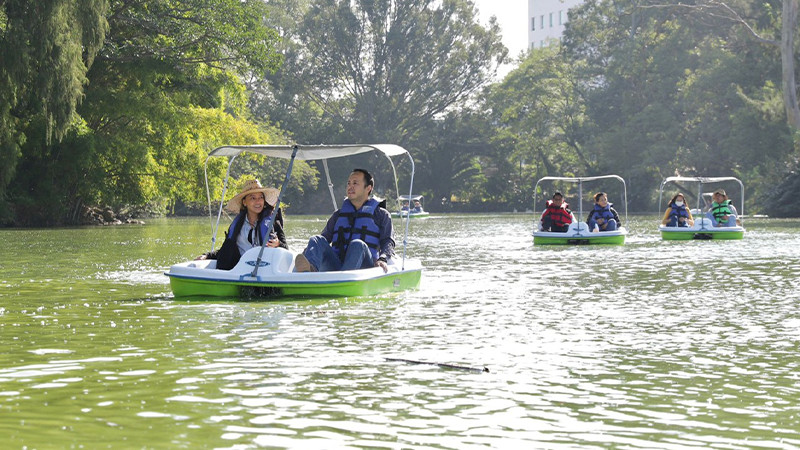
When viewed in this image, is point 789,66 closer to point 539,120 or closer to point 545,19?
point 539,120

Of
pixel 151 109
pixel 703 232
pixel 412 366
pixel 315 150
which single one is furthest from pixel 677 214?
pixel 412 366

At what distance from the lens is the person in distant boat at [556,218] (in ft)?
110

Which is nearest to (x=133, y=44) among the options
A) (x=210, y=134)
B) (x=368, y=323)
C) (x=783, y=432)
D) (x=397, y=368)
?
(x=210, y=134)

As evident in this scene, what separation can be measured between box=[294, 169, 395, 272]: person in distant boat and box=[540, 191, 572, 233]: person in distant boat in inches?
688

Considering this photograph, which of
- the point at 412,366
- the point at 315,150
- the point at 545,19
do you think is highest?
the point at 545,19

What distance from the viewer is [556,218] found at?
1319 inches

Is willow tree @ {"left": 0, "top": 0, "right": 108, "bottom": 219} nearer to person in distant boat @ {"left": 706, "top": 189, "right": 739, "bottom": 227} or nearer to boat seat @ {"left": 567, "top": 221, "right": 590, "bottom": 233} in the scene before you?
boat seat @ {"left": 567, "top": 221, "right": 590, "bottom": 233}

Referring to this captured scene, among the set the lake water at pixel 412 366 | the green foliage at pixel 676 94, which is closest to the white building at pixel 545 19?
the green foliage at pixel 676 94

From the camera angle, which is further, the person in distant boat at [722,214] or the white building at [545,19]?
the white building at [545,19]

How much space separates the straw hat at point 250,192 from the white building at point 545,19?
12510cm

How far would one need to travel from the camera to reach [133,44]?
146 feet

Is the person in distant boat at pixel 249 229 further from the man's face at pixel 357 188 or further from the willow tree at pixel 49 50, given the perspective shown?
the willow tree at pixel 49 50

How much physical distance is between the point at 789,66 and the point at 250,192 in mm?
52232

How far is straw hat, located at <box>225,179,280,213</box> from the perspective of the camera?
16169 millimetres
